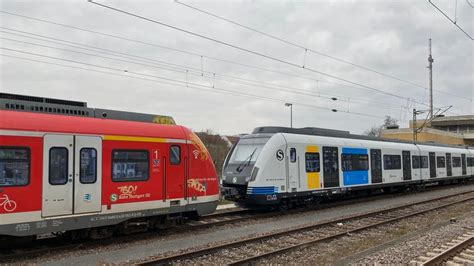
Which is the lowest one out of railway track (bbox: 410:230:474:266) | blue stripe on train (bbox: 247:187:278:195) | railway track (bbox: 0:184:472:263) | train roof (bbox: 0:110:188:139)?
railway track (bbox: 410:230:474:266)

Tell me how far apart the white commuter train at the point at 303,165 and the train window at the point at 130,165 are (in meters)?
4.91

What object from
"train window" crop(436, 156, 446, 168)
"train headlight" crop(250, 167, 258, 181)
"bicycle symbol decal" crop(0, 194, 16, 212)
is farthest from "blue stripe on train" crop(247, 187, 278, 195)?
"train window" crop(436, 156, 446, 168)

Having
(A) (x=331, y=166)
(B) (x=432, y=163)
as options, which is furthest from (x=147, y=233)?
(B) (x=432, y=163)

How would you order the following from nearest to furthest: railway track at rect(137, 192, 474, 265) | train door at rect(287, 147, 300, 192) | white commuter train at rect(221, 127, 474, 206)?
railway track at rect(137, 192, 474, 265) → white commuter train at rect(221, 127, 474, 206) → train door at rect(287, 147, 300, 192)

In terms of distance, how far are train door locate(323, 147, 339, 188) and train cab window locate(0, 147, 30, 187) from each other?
38.8 feet

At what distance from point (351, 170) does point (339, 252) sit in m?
9.85

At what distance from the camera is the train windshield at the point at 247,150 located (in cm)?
1555

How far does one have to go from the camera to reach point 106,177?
33.0ft

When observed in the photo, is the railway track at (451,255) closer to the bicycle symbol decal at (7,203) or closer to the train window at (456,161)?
the bicycle symbol decal at (7,203)

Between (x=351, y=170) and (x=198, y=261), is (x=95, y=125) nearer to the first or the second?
(x=198, y=261)

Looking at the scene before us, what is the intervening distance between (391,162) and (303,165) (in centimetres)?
884

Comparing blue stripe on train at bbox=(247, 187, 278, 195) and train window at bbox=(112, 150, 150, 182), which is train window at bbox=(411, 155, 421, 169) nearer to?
blue stripe on train at bbox=(247, 187, 278, 195)

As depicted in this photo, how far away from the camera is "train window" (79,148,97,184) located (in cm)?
963

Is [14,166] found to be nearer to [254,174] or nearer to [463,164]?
[254,174]
